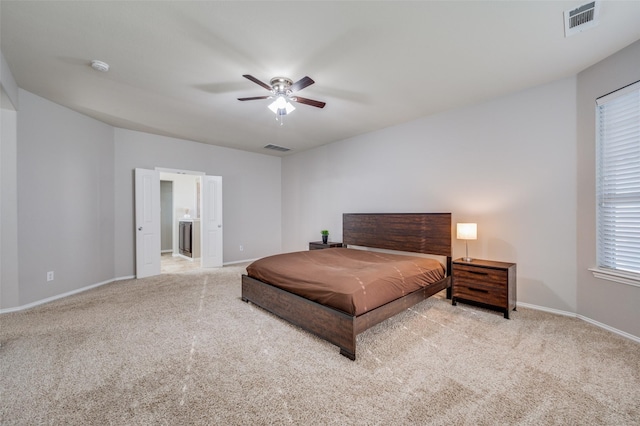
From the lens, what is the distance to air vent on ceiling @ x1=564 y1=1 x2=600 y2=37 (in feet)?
6.72

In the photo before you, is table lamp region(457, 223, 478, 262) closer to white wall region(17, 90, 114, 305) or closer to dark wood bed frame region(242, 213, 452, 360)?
dark wood bed frame region(242, 213, 452, 360)

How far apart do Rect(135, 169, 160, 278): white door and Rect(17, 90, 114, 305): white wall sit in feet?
1.35

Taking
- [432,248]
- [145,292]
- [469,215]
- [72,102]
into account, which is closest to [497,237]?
[469,215]

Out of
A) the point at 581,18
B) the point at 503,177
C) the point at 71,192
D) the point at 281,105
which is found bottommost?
the point at 71,192

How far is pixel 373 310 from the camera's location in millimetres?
2420

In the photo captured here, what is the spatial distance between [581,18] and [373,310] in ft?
9.90

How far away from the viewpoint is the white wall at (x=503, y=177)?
3.12 meters

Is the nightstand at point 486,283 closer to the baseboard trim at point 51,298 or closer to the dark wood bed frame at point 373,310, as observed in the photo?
the dark wood bed frame at point 373,310

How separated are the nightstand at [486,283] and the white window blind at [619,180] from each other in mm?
895

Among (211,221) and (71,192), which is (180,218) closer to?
(211,221)

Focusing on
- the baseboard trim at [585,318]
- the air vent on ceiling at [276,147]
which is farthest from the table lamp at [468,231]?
the air vent on ceiling at [276,147]

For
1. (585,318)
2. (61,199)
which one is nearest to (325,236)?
(585,318)

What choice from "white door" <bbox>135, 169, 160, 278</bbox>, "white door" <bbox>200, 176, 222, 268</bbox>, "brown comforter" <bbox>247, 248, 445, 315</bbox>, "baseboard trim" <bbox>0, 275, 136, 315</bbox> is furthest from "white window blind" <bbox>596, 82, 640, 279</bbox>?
"baseboard trim" <bbox>0, 275, 136, 315</bbox>

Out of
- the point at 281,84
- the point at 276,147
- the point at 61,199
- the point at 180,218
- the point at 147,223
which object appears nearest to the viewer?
the point at 281,84
